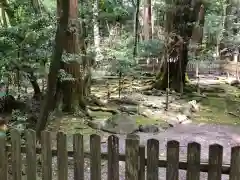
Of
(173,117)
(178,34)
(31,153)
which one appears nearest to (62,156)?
(31,153)

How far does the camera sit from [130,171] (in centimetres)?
266

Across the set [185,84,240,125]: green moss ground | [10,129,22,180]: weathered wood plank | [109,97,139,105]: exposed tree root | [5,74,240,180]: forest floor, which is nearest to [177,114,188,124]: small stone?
[5,74,240,180]: forest floor

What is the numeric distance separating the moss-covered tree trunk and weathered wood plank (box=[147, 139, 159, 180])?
7.99 m

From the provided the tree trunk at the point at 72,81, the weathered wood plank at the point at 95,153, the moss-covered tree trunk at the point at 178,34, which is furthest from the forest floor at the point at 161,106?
the weathered wood plank at the point at 95,153

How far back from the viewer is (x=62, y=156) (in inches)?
110

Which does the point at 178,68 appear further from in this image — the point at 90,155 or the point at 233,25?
the point at 233,25

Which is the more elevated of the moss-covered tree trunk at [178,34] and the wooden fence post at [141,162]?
the moss-covered tree trunk at [178,34]

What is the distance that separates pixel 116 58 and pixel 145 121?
284cm

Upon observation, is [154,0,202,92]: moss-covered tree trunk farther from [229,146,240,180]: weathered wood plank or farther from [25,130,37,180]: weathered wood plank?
[229,146,240,180]: weathered wood plank

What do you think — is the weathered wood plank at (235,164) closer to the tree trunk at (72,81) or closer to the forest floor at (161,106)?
the forest floor at (161,106)

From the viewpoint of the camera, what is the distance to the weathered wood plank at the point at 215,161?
96.0 inches

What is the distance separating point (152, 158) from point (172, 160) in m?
0.16

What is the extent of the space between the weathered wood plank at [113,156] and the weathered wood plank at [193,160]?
1.87ft

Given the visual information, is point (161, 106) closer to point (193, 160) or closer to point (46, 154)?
point (46, 154)
